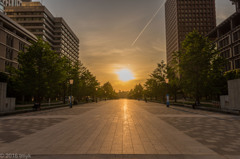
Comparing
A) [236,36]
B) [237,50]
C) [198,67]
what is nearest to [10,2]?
Result: [198,67]


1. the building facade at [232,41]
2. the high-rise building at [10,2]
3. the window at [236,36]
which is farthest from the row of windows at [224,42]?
the high-rise building at [10,2]

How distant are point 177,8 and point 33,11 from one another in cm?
8644

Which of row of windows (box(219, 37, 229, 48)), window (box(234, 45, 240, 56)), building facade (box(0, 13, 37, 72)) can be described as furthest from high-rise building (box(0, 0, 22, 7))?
window (box(234, 45, 240, 56))

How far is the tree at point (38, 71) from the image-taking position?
75.4 ft

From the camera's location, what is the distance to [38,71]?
23.7 meters

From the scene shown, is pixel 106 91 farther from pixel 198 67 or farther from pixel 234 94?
pixel 234 94

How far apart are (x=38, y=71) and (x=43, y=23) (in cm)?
6842

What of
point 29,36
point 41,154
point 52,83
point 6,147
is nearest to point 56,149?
point 41,154

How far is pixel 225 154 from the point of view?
4875 millimetres

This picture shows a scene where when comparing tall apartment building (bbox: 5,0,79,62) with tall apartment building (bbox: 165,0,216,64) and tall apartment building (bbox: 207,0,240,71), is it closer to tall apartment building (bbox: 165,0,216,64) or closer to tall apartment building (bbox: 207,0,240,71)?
tall apartment building (bbox: 207,0,240,71)

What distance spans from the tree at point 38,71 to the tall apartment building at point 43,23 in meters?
50.8

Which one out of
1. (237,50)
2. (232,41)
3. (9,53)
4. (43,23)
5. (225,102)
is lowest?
(225,102)

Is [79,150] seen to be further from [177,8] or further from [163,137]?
[177,8]

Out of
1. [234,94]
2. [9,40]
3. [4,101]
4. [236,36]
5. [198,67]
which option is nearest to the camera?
[234,94]
